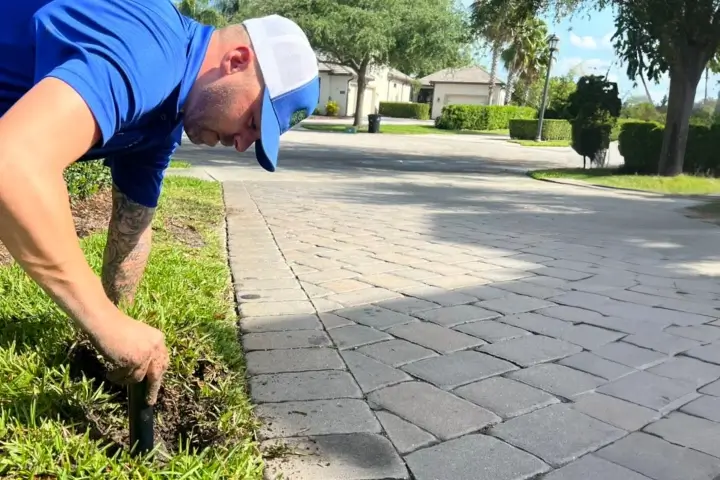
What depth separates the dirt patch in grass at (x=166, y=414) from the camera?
193 centimetres

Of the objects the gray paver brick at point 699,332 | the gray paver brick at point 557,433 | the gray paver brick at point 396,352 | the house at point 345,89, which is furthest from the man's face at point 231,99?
the house at point 345,89

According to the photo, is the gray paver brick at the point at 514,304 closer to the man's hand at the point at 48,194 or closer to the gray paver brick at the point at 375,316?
the gray paver brick at the point at 375,316

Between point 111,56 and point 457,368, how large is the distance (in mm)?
2009

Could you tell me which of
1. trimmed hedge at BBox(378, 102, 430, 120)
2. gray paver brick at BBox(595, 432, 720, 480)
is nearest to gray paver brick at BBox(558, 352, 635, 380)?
gray paver brick at BBox(595, 432, 720, 480)

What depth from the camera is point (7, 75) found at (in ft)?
5.05

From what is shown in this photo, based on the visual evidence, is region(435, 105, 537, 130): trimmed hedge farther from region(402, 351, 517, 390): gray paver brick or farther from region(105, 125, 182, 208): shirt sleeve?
region(105, 125, 182, 208): shirt sleeve

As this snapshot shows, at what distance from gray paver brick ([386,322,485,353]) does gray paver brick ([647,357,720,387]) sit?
82 centimetres

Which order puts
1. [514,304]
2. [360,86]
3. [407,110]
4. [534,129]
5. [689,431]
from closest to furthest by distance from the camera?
[689,431] < [514,304] < [360,86] < [534,129] < [407,110]

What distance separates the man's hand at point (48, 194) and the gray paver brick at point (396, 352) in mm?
1743

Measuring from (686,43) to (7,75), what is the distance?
1412 cm

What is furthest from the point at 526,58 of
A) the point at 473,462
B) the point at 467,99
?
the point at 473,462

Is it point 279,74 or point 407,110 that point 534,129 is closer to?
point 407,110

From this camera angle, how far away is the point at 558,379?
274cm

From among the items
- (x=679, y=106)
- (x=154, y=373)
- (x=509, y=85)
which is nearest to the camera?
(x=154, y=373)
